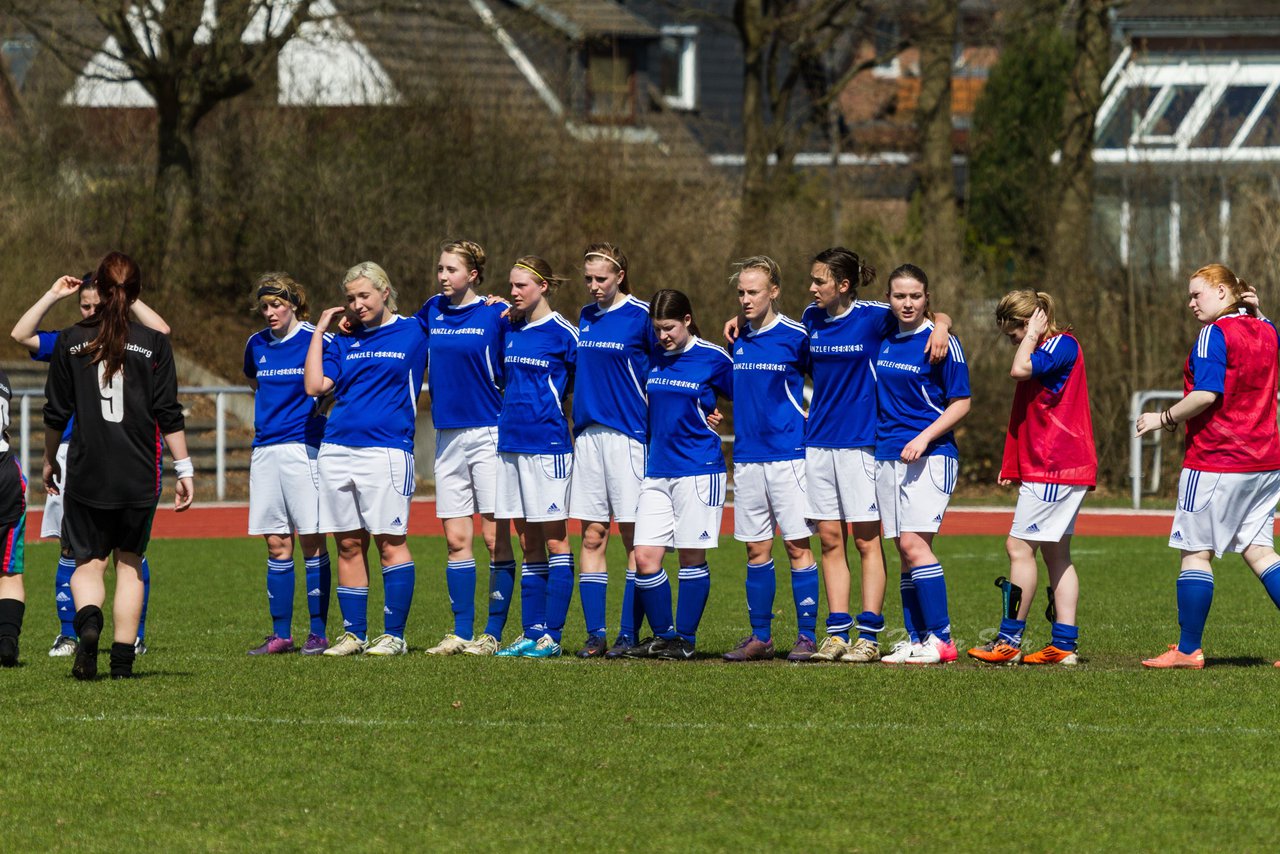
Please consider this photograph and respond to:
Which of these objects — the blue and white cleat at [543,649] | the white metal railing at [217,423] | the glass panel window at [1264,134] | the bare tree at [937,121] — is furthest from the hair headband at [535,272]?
the glass panel window at [1264,134]

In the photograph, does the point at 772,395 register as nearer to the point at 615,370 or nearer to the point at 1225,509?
the point at 615,370

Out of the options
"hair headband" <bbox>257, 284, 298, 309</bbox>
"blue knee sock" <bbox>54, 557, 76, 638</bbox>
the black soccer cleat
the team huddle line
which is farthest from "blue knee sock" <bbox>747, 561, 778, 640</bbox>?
"blue knee sock" <bbox>54, 557, 76, 638</bbox>

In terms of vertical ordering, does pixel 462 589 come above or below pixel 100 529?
below

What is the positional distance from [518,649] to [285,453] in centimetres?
164

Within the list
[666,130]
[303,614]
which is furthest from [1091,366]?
[666,130]

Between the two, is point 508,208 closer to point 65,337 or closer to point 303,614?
point 303,614

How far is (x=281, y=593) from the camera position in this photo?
10.2m

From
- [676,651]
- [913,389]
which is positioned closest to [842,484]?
[913,389]

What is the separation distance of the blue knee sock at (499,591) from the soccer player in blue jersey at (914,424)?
6.90ft

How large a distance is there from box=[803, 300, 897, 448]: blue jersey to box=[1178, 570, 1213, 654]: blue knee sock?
5.58 ft

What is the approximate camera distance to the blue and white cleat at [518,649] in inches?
392

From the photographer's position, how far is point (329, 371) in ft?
32.3

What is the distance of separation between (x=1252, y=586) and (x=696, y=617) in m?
6.00

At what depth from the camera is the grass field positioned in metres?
6.14
